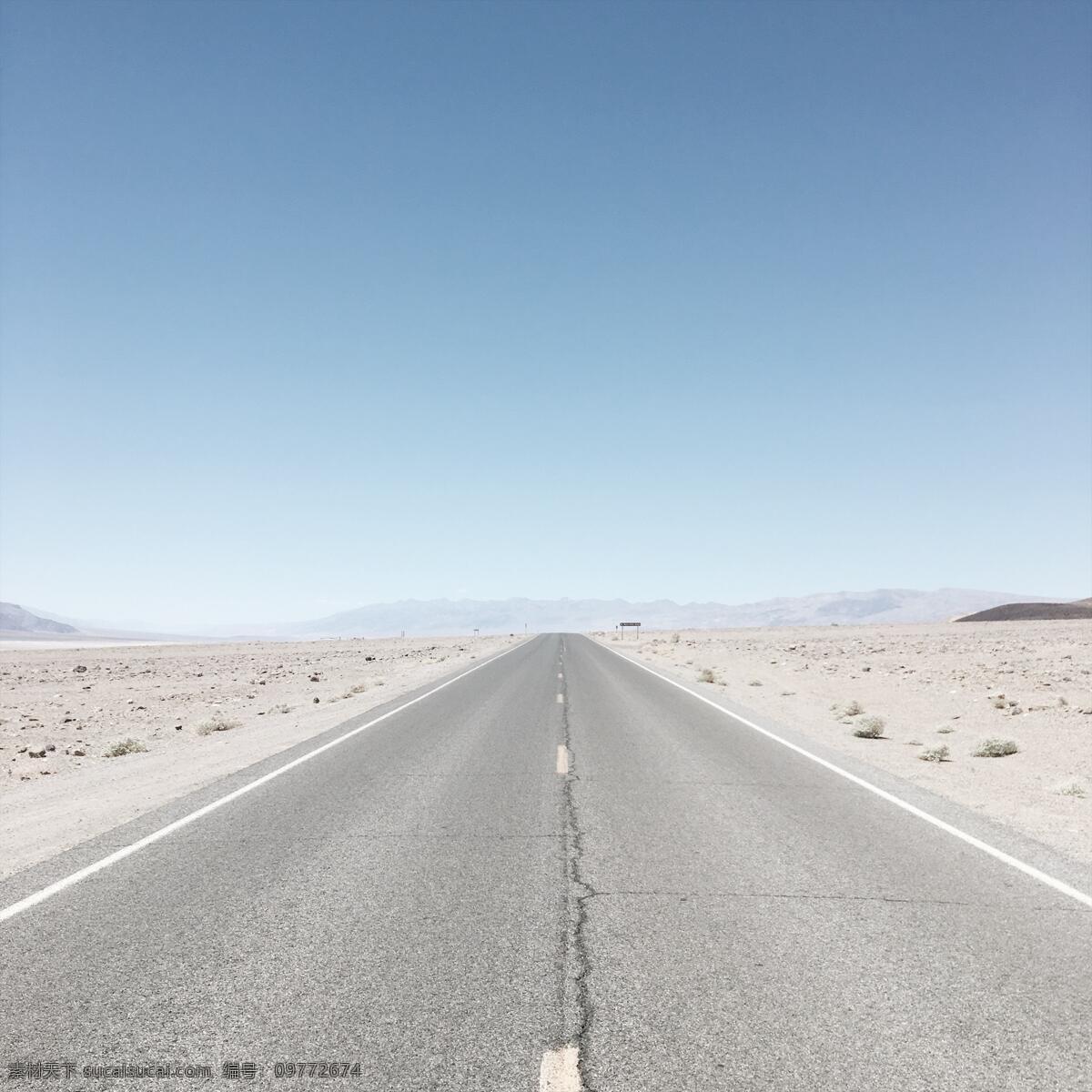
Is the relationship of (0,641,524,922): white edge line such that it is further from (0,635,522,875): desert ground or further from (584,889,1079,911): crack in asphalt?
(584,889,1079,911): crack in asphalt

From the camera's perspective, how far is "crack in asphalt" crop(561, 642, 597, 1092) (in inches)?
159

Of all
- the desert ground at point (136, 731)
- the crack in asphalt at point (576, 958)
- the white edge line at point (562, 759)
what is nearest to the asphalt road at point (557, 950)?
the crack in asphalt at point (576, 958)

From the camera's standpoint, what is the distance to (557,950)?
5219 mm

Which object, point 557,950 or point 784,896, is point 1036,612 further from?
point 557,950

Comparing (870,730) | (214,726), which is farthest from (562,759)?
(214,726)

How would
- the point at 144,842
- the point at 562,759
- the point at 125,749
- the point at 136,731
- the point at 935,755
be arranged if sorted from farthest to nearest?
the point at 136,731 < the point at 125,749 < the point at 935,755 < the point at 562,759 < the point at 144,842

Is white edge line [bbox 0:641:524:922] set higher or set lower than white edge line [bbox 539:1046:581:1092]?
lower

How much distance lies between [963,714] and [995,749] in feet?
20.5

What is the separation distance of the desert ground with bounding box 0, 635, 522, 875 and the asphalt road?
125 centimetres

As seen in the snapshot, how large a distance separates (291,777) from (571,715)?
852 cm

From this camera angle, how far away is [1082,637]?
5406cm

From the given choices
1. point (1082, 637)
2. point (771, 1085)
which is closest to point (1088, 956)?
point (771, 1085)

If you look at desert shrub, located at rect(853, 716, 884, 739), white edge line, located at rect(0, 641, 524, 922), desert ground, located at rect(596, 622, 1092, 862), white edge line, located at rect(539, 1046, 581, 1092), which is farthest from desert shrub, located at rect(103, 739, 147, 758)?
white edge line, located at rect(539, 1046, 581, 1092)

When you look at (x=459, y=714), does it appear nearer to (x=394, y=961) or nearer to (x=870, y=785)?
(x=870, y=785)
